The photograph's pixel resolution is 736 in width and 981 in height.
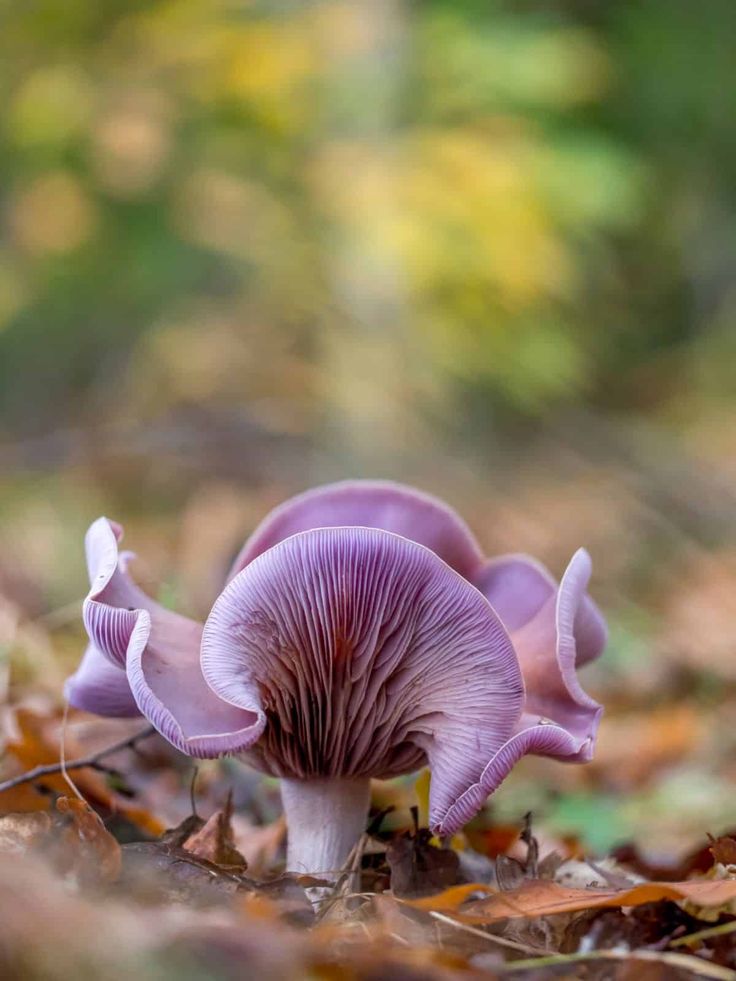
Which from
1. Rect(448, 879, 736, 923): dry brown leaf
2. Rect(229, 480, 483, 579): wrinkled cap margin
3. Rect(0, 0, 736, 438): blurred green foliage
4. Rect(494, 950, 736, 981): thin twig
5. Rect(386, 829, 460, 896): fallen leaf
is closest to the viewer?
Rect(494, 950, 736, 981): thin twig

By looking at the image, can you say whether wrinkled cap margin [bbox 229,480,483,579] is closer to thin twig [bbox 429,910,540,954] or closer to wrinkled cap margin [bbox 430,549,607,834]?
wrinkled cap margin [bbox 430,549,607,834]

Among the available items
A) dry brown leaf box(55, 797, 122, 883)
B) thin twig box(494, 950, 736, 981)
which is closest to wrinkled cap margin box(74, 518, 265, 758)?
dry brown leaf box(55, 797, 122, 883)

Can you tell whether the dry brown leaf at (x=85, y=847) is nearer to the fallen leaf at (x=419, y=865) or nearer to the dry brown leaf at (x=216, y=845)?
the dry brown leaf at (x=216, y=845)

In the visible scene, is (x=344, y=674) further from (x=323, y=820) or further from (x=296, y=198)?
(x=296, y=198)

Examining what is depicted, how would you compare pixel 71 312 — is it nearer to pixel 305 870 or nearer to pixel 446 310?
pixel 446 310

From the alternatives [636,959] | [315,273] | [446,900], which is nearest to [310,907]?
[446,900]
